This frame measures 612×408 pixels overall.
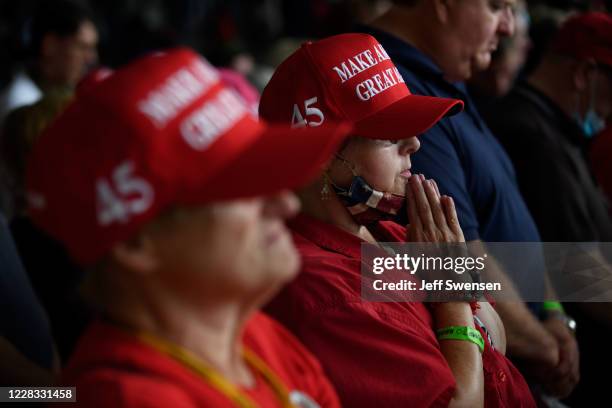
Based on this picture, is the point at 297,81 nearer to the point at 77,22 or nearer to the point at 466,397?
the point at 466,397

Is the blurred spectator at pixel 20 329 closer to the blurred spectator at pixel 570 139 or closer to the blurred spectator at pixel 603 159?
the blurred spectator at pixel 570 139

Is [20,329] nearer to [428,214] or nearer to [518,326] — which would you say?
[428,214]

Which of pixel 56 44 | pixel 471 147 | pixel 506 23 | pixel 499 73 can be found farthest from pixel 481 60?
pixel 56 44

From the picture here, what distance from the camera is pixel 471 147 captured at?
232 centimetres

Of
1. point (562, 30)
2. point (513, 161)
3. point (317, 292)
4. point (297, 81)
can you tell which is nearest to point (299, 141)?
point (317, 292)

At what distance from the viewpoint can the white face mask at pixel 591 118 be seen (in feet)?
10.1

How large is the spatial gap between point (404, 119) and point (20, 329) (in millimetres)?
1084

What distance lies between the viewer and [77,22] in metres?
3.80

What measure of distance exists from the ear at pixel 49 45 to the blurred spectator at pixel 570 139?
200cm

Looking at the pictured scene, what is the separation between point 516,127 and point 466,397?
1.51 metres

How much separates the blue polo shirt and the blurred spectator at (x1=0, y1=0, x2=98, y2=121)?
1750 millimetres

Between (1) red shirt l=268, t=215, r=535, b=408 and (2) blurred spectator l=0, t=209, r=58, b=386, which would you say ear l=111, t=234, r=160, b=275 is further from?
(2) blurred spectator l=0, t=209, r=58, b=386

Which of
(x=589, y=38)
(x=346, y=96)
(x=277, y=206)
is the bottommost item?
(x=589, y=38)

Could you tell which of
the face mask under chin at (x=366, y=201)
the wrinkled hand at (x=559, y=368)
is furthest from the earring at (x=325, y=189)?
the wrinkled hand at (x=559, y=368)
